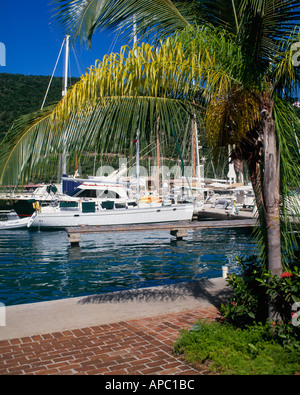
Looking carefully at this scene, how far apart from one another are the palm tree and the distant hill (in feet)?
210

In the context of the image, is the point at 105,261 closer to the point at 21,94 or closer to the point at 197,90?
the point at 197,90

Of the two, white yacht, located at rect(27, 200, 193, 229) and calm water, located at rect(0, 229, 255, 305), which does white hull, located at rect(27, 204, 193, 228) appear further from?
calm water, located at rect(0, 229, 255, 305)

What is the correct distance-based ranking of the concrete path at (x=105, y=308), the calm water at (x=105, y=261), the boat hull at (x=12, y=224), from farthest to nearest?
the boat hull at (x=12, y=224) → the calm water at (x=105, y=261) → the concrete path at (x=105, y=308)

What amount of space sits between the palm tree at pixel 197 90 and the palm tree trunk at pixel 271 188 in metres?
0.01

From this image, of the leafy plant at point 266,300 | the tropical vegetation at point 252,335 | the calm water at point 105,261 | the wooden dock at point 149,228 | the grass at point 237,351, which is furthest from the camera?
the wooden dock at point 149,228

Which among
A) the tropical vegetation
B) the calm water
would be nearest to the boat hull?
Answer: the calm water

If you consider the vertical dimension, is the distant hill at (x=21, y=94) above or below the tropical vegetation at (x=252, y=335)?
above

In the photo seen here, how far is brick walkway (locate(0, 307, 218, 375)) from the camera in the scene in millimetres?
4152

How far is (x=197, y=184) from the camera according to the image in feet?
107

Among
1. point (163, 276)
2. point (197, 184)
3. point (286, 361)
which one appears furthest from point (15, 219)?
point (286, 361)

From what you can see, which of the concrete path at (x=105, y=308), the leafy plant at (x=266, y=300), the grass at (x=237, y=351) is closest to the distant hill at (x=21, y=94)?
the concrete path at (x=105, y=308)

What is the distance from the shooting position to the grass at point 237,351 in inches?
157

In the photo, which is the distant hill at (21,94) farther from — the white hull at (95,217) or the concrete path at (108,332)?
the concrete path at (108,332)
